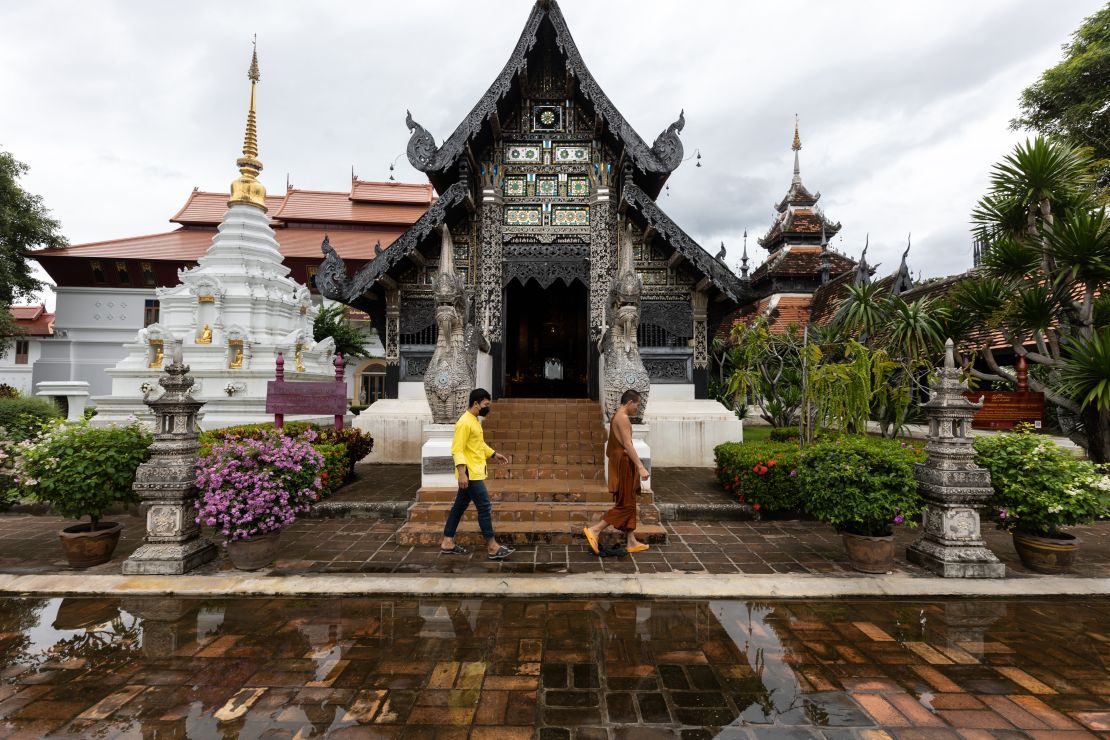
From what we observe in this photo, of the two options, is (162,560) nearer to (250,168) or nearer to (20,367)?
(250,168)

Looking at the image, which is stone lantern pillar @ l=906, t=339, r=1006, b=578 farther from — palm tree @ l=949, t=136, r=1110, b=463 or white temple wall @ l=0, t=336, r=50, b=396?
white temple wall @ l=0, t=336, r=50, b=396

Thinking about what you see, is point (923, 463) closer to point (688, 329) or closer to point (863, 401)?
point (863, 401)

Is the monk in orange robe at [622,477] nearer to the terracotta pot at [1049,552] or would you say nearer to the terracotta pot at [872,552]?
the terracotta pot at [872,552]

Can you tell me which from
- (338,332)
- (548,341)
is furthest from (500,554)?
(338,332)

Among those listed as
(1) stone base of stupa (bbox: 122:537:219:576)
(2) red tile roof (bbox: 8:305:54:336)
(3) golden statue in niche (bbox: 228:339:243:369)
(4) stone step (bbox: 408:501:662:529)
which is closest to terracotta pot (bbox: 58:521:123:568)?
(1) stone base of stupa (bbox: 122:537:219:576)

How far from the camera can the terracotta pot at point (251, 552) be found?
4.45 meters

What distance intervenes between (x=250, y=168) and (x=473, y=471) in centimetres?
1554

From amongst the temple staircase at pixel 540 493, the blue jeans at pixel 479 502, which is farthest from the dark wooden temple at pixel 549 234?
the blue jeans at pixel 479 502

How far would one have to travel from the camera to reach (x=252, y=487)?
14.6 ft

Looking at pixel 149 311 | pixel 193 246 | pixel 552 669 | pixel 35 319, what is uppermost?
pixel 193 246

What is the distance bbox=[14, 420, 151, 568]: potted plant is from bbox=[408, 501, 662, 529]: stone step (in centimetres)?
277

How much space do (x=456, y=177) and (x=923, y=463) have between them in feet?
28.9

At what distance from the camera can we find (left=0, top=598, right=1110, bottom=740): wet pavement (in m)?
2.48

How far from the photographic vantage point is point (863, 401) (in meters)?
6.64
